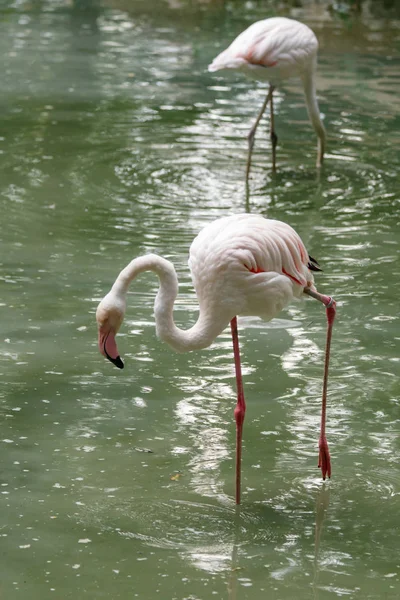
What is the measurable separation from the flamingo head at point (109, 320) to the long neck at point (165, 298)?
1.7 inches

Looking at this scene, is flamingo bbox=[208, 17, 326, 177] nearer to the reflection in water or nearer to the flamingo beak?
the reflection in water

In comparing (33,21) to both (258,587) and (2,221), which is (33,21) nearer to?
(2,221)

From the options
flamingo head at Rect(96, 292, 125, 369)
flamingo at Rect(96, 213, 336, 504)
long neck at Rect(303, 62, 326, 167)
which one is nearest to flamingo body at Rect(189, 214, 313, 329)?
flamingo at Rect(96, 213, 336, 504)

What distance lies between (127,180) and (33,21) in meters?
8.74

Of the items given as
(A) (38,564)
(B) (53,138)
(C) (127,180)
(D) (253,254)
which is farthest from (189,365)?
(B) (53,138)

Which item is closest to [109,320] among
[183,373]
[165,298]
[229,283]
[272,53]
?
[165,298]

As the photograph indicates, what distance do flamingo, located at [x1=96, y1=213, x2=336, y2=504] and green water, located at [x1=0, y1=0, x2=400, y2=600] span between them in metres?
0.31

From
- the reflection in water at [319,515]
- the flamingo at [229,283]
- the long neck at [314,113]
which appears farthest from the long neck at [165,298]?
the long neck at [314,113]

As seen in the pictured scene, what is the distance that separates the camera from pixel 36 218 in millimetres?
8148

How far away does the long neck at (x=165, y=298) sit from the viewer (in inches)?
164

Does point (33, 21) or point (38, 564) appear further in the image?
point (33, 21)

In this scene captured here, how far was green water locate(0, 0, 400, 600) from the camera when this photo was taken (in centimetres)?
404

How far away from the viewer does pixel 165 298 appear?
13.9ft

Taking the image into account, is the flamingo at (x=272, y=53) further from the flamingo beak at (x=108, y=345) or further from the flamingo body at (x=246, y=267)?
the flamingo beak at (x=108, y=345)
